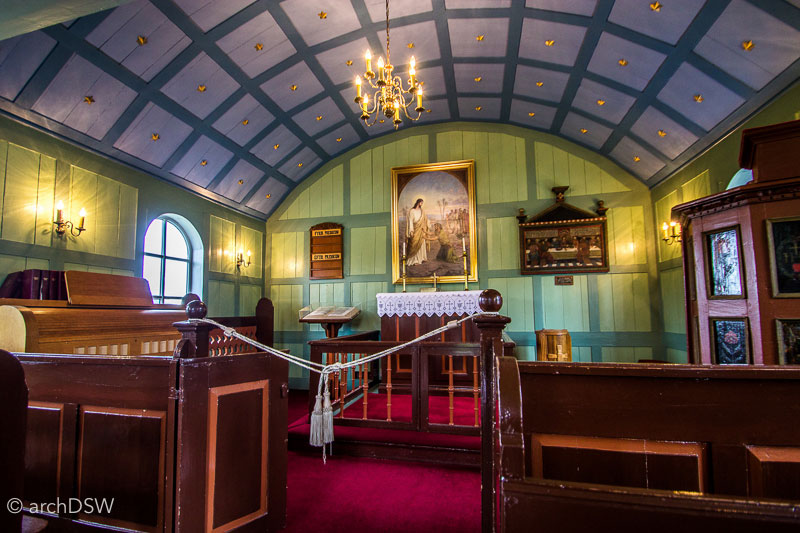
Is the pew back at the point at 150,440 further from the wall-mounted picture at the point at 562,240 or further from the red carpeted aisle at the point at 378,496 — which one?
the wall-mounted picture at the point at 562,240

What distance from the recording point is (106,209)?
15.4ft

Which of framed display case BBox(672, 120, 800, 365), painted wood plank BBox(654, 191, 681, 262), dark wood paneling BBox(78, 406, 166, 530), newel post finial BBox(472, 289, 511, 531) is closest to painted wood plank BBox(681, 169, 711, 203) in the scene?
painted wood plank BBox(654, 191, 681, 262)

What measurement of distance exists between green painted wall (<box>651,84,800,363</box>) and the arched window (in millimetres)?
7295

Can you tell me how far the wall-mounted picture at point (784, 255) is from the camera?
2709 mm

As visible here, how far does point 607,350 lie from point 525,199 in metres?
2.86

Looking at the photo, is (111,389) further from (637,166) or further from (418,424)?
(637,166)

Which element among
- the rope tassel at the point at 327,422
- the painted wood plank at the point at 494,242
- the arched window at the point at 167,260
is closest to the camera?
the rope tassel at the point at 327,422

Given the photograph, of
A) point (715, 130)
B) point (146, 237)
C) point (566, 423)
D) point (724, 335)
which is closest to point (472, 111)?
point (715, 130)

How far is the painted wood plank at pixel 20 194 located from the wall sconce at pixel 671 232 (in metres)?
7.48

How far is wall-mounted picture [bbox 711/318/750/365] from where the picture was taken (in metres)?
2.93

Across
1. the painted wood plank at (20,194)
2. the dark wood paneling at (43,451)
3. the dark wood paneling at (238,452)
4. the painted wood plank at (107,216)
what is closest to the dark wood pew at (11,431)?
the dark wood paneling at (238,452)

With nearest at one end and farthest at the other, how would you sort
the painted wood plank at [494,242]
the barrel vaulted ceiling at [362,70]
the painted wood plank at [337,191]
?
the barrel vaulted ceiling at [362,70], the painted wood plank at [494,242], the painted wood plank at [337,191]

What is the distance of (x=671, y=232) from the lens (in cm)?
539

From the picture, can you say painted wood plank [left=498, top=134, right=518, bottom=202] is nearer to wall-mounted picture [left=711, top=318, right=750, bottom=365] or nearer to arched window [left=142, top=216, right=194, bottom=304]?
wall-mounted picture [left=711, top=318, right=750, bottom=365]
